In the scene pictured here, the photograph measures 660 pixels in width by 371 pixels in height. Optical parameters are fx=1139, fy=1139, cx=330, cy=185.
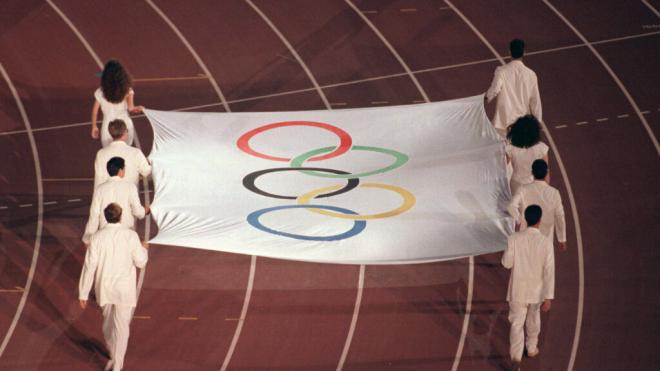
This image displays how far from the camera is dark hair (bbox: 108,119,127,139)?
46.3 feet

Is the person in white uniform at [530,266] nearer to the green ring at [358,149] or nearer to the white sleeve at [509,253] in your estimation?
the white sleeve at [509,253]

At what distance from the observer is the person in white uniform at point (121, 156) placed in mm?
14094

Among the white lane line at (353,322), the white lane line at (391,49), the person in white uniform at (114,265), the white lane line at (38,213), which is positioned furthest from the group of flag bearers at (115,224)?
the white lane line at (391,49)

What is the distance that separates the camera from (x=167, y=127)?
15.2 m

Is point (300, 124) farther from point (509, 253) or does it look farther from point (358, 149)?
point (509, 253)

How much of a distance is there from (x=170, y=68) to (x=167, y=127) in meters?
4.45

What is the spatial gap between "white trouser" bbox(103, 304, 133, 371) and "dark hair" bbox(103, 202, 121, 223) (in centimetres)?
98

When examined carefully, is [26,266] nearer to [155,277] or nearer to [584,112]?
[155,277]

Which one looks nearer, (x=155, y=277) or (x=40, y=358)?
(x=40, y=358)

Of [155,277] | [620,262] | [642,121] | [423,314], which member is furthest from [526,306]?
[642,121]

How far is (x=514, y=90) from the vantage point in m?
15.6

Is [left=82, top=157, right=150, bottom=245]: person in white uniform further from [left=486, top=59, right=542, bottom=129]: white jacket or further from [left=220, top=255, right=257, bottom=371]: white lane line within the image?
[left=486, top=59, right=542, bottom=129]: white jacket

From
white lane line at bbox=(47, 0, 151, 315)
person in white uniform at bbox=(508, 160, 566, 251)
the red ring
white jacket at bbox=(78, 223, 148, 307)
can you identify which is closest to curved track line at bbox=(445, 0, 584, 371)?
person in white uniform at bbox=(508, 160, 566, 251)

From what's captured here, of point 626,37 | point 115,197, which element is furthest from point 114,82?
point 626,37
